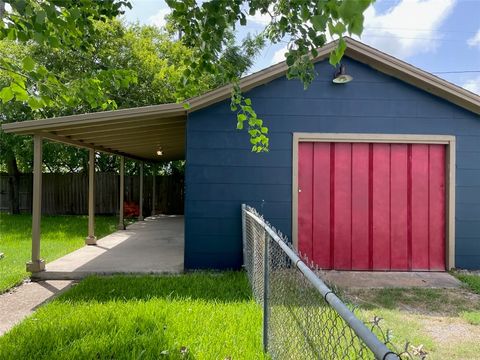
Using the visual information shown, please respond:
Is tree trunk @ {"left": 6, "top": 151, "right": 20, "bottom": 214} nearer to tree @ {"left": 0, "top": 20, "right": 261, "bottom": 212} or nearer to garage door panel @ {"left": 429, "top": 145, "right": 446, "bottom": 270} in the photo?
tree @ {"left": 0, "top": 20, "right": 261, "bottom": 212}

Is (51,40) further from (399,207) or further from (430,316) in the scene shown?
(399,207)

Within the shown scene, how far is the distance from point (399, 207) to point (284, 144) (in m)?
2.09

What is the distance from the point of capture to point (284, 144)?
236 inches

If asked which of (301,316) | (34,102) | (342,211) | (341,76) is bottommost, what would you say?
(301,316)

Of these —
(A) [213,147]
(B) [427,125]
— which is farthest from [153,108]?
(B) [427,125]

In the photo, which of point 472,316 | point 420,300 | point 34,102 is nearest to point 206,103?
Result: point 34,102

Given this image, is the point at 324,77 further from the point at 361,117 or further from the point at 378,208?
the point at 378,208

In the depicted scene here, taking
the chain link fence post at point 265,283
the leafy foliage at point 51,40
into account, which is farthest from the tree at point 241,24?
the chain link fence post at point 265,283

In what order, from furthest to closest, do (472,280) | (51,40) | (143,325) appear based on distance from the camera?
(472,280)
(143,325)
(51,40)

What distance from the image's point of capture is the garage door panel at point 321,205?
611 centimetres

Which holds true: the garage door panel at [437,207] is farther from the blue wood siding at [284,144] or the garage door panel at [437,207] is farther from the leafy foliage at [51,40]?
the leafy foliage at [51,40]

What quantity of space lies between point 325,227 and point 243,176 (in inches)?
60.2

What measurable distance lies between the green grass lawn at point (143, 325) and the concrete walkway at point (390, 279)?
1483mm

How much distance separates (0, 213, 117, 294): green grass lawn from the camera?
5836 mm
